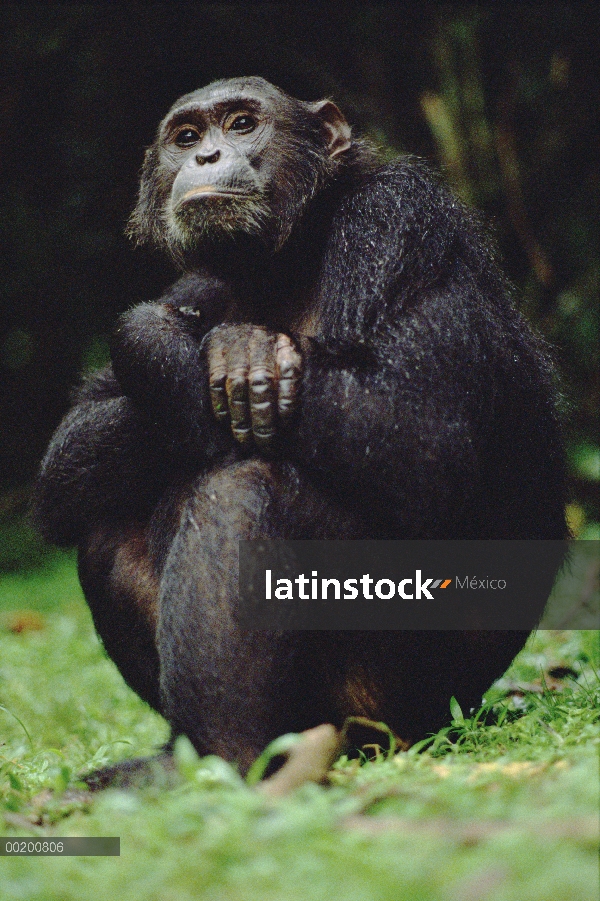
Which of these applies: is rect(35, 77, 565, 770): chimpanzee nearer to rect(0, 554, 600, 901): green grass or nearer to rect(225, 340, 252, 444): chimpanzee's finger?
rect(225, 340, 252, 444): chimpanzee's finger

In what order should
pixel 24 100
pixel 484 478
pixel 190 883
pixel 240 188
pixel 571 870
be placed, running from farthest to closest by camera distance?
pixel 24 100 → pixel 240 188 → pixel 484 478 → pixel 190 883 → pixel 571 870

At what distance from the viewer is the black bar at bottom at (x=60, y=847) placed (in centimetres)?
219

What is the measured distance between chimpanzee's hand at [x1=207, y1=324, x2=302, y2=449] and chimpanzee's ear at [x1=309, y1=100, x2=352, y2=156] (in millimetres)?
1333

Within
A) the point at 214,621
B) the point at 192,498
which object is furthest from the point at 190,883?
the point at 192,498

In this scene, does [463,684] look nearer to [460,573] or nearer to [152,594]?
[460,573]

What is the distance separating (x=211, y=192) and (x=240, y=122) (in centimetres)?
61

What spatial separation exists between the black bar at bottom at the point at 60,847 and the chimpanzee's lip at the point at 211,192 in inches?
104

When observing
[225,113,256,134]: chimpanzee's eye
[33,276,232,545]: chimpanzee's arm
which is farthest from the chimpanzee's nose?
[33,276,232,545]: chimpanzee's arm

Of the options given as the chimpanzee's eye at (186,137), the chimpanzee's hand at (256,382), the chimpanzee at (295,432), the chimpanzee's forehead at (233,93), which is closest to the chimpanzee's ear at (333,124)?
the chimpanzee at (295,432)

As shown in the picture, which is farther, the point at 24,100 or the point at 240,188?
the point at 24,100

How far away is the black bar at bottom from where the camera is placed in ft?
7.19

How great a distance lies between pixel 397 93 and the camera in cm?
1098

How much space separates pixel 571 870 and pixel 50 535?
120 inches

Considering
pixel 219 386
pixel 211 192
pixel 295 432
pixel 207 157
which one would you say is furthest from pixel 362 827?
pixel 207 157
